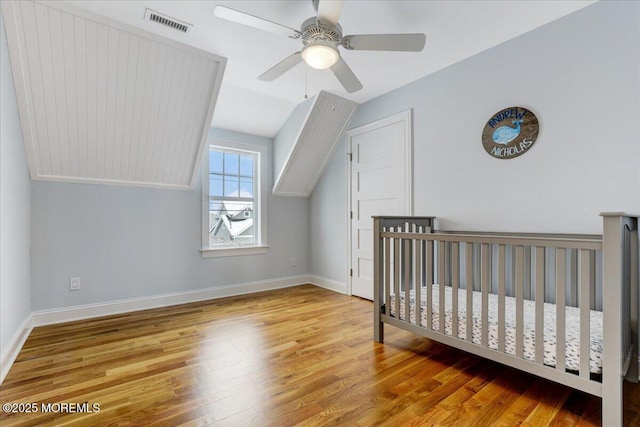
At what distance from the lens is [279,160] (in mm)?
4043

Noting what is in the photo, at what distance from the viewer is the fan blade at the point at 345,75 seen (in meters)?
1.98

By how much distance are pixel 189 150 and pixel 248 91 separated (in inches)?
35.4

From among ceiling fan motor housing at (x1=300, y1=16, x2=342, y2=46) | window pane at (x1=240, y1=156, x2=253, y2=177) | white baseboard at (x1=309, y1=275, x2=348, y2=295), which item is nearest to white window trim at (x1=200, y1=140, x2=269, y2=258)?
window pane at (x1=240, y1=156, x2=253, y2=177)

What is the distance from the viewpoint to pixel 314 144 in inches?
150

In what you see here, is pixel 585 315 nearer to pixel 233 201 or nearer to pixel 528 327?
pixel 528 327

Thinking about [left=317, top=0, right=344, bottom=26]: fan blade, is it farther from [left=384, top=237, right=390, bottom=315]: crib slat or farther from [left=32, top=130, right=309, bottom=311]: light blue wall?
[left=32, top=130, right=309, bottom=311]: light blue wall

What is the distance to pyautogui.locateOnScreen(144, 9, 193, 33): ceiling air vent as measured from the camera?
6.76 feet

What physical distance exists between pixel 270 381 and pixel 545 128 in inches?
98.7

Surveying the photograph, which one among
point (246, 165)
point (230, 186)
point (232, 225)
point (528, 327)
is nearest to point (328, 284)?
point (232, 225)

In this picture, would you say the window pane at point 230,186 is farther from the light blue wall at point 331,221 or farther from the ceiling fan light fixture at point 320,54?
the ceiling fan light fixture at point 320,54

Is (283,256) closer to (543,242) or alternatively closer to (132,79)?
(132,79)

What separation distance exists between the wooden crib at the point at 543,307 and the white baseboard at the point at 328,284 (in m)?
1.46

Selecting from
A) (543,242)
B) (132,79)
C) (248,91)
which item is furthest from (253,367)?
(248,91)
